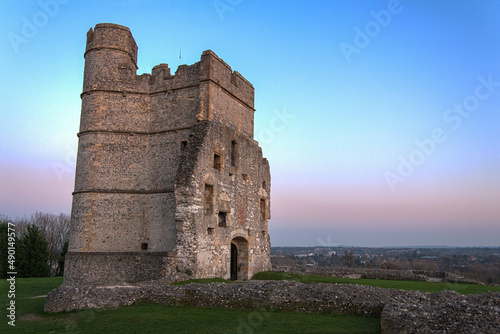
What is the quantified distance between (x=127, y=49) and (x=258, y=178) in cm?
1005

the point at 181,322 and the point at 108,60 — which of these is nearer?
the point at 181,322

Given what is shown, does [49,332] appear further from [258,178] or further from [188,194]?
[258,178]

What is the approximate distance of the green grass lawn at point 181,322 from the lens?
29.9ft

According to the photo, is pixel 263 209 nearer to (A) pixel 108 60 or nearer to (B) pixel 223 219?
(B) pixel 223 219

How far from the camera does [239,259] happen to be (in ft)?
69.6

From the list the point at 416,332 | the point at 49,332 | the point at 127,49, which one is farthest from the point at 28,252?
the point at 416,332

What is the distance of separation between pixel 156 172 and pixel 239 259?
6.40 metres

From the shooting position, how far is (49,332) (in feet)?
32.4

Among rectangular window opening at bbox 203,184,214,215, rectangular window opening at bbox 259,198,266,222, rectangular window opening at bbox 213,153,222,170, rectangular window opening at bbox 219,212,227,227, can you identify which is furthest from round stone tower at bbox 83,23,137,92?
rectangular window opening at bbox 259,198,266,222

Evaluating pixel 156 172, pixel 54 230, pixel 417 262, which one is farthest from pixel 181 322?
pixel 417 262

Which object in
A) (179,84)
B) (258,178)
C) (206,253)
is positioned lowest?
(206,253)

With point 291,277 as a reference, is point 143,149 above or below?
above

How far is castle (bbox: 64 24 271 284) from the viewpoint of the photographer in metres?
17.9

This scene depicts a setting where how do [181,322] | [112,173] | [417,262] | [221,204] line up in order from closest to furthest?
[181,322] < [221,204] < [112,173] < [417,262]
